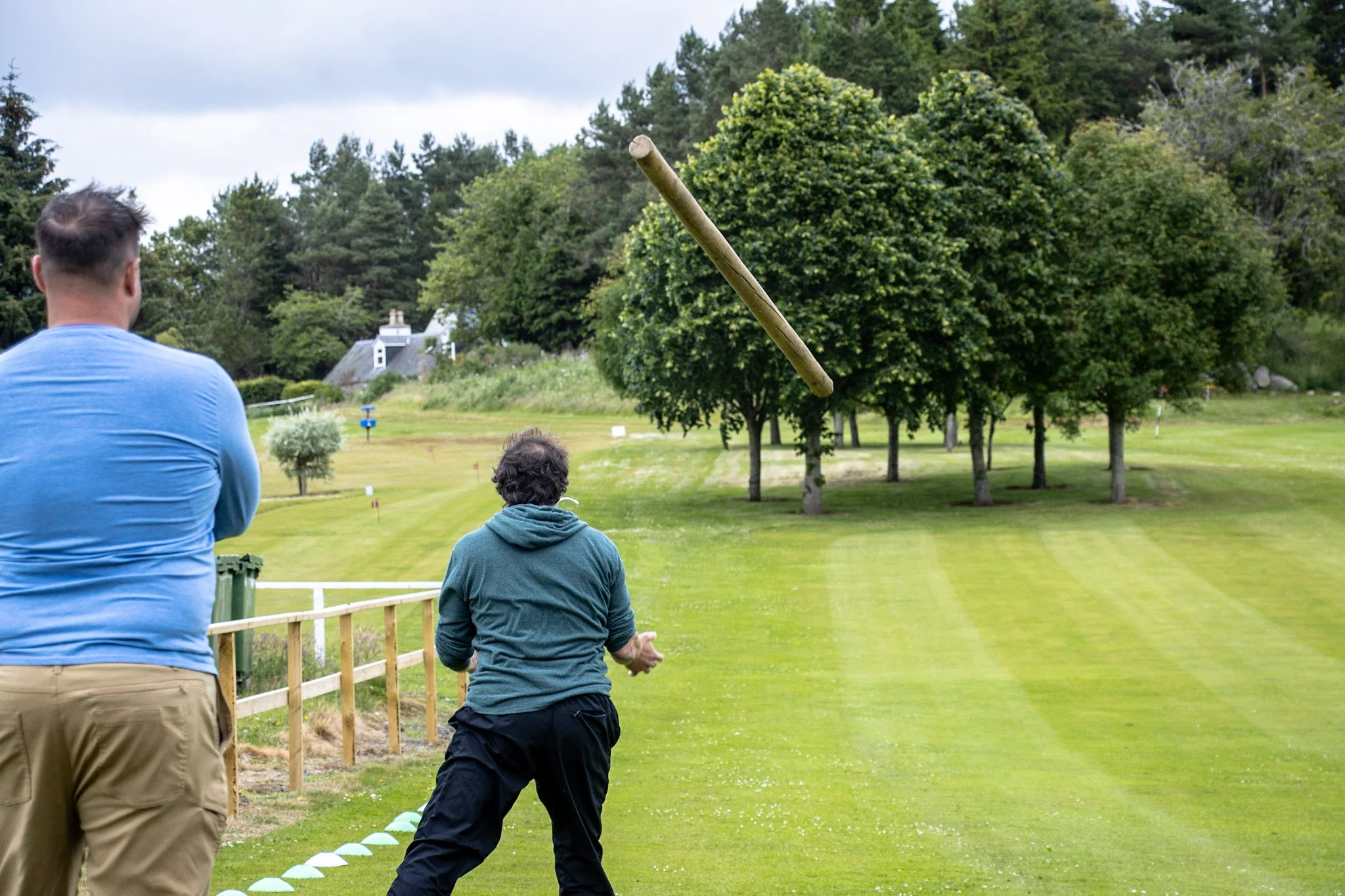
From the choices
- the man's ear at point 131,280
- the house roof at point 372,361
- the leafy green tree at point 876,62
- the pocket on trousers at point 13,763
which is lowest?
the pocket on trousers at point 13,763

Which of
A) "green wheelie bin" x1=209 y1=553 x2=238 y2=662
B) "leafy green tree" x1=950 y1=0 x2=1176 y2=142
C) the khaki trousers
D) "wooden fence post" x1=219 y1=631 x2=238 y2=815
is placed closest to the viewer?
the khaki trousers

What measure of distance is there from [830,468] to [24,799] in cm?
4495

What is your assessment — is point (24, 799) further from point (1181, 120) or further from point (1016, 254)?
point (1181, 120)

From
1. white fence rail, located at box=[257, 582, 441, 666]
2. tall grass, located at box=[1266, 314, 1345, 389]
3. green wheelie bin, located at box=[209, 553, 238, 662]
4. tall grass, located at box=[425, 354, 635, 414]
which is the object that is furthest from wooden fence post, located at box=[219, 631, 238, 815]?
tall grass, located at box=[425, 354, 635, 414]

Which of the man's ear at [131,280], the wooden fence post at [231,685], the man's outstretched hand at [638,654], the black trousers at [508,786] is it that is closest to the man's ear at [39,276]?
the man's ear at [131,280]

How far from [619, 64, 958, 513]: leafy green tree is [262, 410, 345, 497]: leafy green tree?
526 inches

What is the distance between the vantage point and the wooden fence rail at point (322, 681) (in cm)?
802

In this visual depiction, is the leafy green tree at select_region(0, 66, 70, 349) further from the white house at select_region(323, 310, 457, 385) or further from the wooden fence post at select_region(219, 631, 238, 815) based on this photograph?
the white house at select_region(323, 310, 457, 385)

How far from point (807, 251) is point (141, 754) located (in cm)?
3191

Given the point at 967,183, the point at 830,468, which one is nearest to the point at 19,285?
the point at 830,468

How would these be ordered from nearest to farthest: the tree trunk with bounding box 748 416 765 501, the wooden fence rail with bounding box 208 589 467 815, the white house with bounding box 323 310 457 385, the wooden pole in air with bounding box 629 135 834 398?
the wooden pole in air with bounding box 629 135 834 398, the wooden fence rail with bounding box 208 589 467 815, the tree trunk with bounding box 748 416 765 501, the white house with bounding box 323 310 457 385

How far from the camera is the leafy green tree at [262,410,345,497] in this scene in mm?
44062

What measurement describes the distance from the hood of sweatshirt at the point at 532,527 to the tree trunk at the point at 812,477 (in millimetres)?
31312

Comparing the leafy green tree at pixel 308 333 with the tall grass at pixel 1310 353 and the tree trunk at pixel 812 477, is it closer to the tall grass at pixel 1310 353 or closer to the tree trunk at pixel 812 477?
the tall grass at pixel 1310 353
